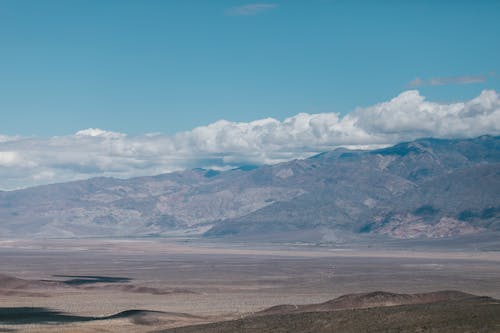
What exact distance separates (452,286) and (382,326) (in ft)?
240

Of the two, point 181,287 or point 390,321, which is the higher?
point 390,321

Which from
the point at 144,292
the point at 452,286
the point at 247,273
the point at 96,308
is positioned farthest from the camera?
the point at 247,273

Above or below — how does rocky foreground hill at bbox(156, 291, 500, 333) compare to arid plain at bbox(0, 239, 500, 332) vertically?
above

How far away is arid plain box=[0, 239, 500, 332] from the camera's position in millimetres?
78750

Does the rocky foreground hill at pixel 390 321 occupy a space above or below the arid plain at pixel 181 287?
above

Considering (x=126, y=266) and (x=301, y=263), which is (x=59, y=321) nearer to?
(x=126, y=266)

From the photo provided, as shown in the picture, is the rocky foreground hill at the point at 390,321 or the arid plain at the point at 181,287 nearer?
the rocky foreground hill at the point at 390,321

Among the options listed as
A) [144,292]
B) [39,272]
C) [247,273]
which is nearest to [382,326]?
[144,292]

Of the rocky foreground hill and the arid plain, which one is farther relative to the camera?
the arid plain

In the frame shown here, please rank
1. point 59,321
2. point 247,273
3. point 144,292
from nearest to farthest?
point 59,321, point 144,292, point 247,273

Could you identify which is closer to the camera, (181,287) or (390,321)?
(390,321)

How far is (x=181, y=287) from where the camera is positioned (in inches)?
4970

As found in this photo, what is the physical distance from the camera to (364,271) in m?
163

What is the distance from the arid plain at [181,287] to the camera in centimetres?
7875
